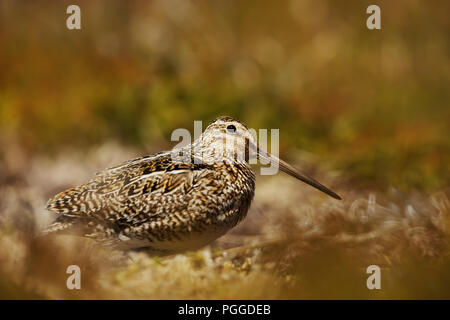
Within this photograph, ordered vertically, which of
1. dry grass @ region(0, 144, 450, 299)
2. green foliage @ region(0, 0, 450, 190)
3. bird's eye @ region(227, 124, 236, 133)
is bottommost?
dry grass @ region(0, 144, 450, 299)

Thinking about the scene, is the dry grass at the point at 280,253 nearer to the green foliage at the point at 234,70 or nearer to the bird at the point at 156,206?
the bird at the point at 156,206

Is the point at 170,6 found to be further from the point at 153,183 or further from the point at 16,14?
the point at 153,183

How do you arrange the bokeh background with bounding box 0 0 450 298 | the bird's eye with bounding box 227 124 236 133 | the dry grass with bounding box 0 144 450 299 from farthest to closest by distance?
the bokeh background with bounding box 0 0 450 298 < the bird's eye with bounding box 227 124 236 133 < the dry grass with bounding box 0 144 450 299

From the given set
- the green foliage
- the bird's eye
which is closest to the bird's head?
the bird's eye

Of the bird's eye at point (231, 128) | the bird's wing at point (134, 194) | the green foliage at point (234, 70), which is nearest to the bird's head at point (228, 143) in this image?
the bird's eye at point (231, 128)

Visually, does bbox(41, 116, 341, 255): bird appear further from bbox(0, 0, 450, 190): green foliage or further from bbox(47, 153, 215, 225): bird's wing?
bbox(0, 0, 450, 190): green foliage

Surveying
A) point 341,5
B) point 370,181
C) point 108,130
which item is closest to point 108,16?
point 108,130
